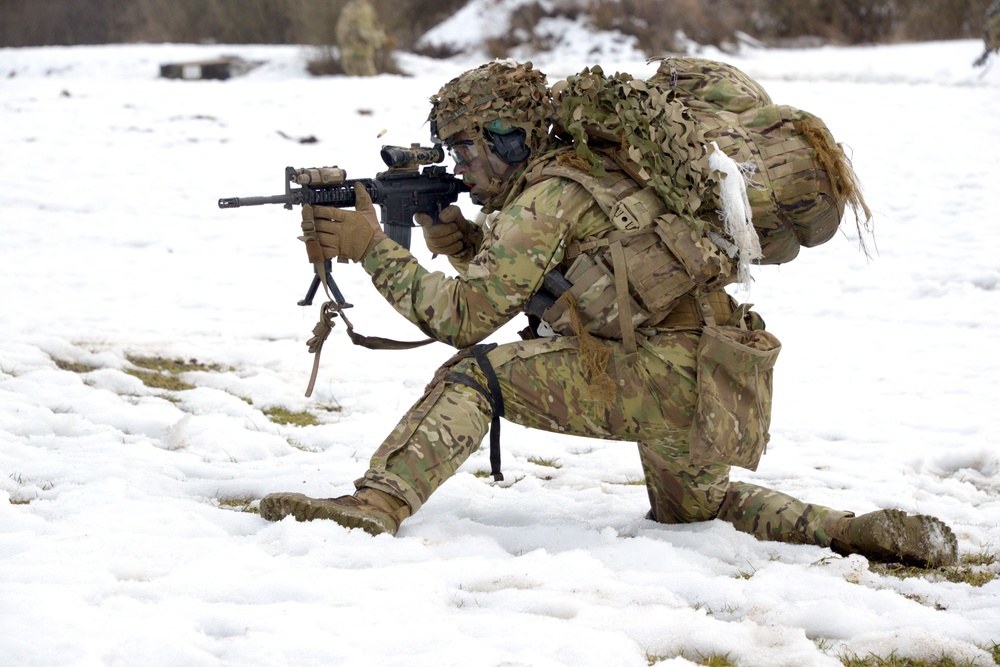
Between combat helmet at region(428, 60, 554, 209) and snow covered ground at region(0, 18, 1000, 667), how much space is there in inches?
52.6

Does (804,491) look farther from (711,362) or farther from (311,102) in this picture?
(311,102)

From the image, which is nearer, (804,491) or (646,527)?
(646,527)

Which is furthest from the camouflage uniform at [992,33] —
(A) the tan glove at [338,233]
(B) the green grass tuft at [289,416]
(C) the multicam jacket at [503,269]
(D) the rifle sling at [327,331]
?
(A) the tan glove at [338,233]

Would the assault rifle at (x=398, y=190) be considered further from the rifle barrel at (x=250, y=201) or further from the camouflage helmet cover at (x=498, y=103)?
the camouflage helmet cover at (x=498, y=103)

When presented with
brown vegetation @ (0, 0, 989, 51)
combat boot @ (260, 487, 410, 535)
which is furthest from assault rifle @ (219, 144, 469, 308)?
→ brown vegetation @ (0, 0, 989, 51)

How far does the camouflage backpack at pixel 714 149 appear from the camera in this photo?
3.50m

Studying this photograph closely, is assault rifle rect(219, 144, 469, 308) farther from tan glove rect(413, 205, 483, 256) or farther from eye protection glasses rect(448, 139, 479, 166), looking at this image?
eye protection glasses rect(448, 139, 479, 166)

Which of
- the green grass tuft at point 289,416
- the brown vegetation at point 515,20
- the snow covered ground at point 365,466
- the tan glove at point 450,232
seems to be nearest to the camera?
the snow covered ground at point 365,466

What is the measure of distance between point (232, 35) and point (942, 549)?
91.8ft

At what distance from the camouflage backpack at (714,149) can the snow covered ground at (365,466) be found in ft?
3.12

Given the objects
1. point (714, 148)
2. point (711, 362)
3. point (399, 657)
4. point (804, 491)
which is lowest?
point (804, 491)

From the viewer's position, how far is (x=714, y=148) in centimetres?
349

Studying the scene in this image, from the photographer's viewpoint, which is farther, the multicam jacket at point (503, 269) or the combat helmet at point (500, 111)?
the combat helmet at point (500, 111)

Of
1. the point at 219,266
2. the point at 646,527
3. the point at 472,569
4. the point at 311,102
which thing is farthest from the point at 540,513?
the point at 311,102
